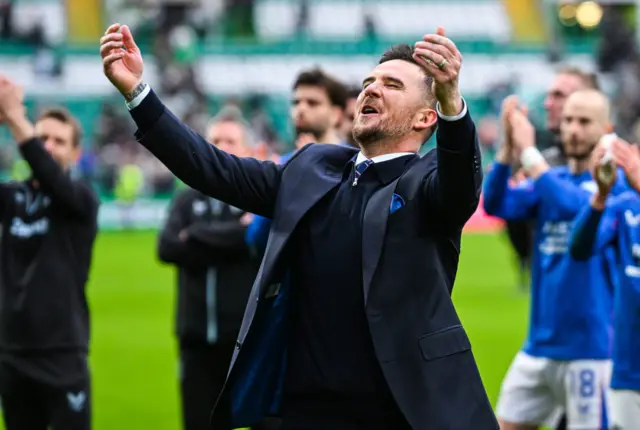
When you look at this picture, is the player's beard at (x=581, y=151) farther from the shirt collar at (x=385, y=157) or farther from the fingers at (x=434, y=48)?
the fingers at (x=434, y=48)

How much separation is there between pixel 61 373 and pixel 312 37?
110ft

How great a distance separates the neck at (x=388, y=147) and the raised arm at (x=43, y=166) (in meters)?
2.53

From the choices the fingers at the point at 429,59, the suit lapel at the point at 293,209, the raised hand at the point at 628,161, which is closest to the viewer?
the fingers at the point at 429,59

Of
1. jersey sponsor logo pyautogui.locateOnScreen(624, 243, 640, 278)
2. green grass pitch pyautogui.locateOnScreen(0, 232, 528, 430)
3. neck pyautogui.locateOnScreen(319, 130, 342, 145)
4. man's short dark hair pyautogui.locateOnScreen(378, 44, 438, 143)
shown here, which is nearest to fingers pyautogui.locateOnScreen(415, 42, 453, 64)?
man's short dark hair pyautogui.locateOnScreen(378, 44, 438, 143)

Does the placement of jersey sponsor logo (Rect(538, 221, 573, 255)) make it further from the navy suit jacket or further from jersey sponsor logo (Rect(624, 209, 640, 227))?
the navy suit jacket

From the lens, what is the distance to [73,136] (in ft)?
22.6

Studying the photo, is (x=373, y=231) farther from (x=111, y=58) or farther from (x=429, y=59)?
(x=111, y=58)

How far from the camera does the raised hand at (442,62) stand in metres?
3.62

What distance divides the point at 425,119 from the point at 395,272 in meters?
0.60

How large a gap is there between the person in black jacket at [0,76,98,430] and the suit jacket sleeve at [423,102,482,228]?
3.06 m

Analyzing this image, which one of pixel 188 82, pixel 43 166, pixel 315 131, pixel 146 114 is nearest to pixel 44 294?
pixel 43 166

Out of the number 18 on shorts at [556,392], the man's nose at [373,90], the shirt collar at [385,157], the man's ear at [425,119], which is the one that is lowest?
the number 18 on shorts at [556,392]

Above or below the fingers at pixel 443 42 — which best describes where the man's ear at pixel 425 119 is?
below

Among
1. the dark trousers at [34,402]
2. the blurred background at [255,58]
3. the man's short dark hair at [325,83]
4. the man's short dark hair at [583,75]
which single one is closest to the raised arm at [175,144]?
the man's short dark hair at [325,83]
